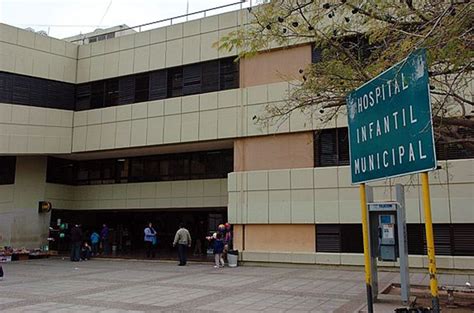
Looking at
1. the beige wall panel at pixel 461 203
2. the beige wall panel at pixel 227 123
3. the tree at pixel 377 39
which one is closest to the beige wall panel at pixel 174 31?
the beige wall panel at pixel 227 123

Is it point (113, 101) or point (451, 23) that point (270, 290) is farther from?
point (113, 101)

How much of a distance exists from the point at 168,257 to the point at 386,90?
16.9 meters

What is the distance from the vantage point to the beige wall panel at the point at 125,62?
848 inches

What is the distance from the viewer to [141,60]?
837 inches

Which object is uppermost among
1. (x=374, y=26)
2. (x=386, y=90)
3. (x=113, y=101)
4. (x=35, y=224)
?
(x=113, y=101)

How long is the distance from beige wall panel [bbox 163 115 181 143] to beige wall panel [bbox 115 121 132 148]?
2014mm

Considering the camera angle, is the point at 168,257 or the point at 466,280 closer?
the point at 466,280

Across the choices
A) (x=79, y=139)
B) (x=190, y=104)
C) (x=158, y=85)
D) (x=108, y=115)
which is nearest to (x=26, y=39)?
(x=108, y=115)

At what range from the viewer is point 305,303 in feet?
31.7

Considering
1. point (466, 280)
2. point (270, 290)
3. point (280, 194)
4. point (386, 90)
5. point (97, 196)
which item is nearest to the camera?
point (386, 90)

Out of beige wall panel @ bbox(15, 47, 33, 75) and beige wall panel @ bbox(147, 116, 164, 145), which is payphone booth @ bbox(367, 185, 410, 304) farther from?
beige wall panel @ bbox(15, 47, 33, 75)

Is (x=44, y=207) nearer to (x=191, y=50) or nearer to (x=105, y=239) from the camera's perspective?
(x=105, y=239)

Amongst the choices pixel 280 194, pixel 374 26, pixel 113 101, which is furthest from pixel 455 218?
pixel 113 101

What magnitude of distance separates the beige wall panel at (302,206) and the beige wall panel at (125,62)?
9.86 m
